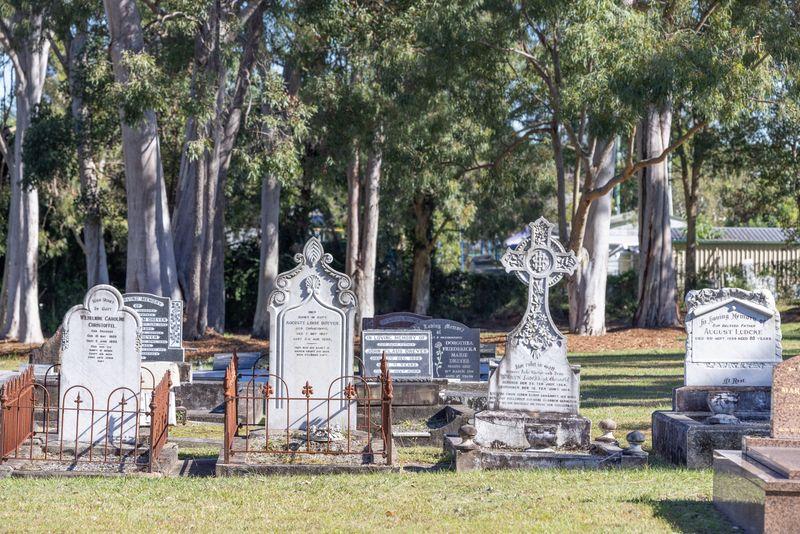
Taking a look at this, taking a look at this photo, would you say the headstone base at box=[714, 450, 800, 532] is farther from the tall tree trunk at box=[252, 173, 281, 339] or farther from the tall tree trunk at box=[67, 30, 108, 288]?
the tall tree trunk at box=[252, 173, 281, 339]

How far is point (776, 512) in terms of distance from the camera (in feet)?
22.6

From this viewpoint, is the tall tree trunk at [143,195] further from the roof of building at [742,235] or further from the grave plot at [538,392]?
the roof of building at [742,235]

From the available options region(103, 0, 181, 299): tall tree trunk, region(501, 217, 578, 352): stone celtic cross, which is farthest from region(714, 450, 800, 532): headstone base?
region(103, 0, 181, 299): tall tree trunk

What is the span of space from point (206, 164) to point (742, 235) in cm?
2714

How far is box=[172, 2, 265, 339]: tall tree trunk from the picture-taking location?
76.7 ft

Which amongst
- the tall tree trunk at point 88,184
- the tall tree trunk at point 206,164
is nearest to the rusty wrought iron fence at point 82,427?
the tall tree trunk at point 206,164

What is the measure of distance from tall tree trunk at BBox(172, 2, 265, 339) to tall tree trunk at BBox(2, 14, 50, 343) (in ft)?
15.0

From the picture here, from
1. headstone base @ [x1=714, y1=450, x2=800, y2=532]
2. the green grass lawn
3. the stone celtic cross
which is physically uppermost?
the stone celtic cross

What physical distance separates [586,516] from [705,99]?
14182 mm

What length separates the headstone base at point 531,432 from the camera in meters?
10.5

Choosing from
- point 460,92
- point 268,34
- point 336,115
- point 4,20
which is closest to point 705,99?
point 460,92

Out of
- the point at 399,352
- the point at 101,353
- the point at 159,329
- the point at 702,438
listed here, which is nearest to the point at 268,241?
the point at 159,329

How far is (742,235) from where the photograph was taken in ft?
150

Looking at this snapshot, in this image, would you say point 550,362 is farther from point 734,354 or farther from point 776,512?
point 776,512
